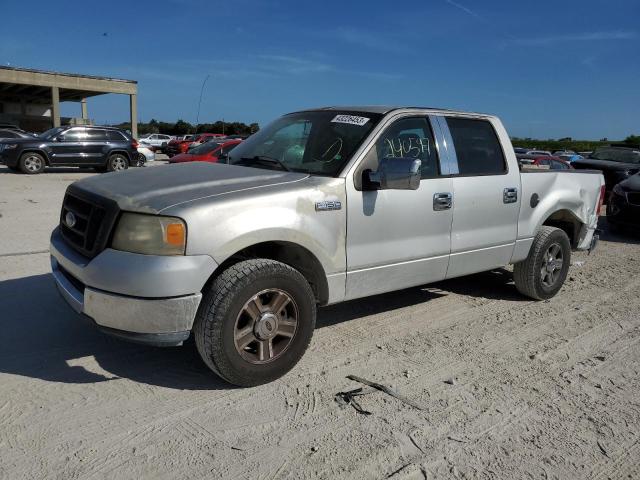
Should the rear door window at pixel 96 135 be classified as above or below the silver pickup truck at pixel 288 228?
above

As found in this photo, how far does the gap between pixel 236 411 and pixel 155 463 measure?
0.61 m

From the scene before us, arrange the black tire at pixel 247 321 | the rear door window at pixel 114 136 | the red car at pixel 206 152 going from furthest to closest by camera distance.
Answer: the rear door window at pixel 114 136 → the red car at pixel 206 152 → the black tire at pixel 247 321

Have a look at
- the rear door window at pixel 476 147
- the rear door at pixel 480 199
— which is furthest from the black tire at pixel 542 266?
the rear door window at pixel 476 147

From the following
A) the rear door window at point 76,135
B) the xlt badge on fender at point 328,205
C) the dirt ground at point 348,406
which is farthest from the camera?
the rear door window at point 76,135

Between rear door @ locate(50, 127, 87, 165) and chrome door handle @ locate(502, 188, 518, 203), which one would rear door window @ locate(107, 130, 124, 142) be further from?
chrome door handle @ locate(502, 188, 518, 203)

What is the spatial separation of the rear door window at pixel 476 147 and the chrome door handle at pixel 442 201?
33cm

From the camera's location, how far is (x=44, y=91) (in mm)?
41875

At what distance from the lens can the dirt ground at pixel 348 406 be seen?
2693 millimetres

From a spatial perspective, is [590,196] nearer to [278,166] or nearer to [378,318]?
[378,318]

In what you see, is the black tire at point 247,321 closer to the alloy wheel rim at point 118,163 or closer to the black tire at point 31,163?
the alloy wheel rim at point 118,163

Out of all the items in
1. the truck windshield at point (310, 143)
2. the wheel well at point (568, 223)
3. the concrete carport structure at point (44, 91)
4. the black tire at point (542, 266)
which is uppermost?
the concrete carport structure at point (44, 91)

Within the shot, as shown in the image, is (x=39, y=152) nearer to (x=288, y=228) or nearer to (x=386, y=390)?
(x=288, y=228)

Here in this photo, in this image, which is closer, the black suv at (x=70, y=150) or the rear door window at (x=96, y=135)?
the black suv at (x=70, y=150)

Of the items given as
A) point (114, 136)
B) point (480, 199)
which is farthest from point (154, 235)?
point (114, 136)
